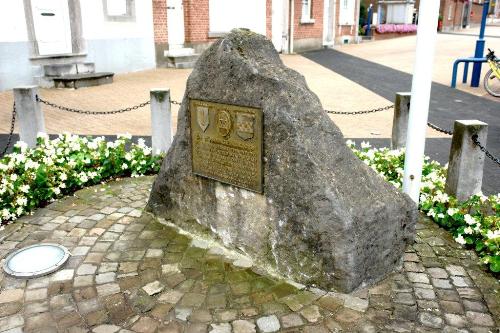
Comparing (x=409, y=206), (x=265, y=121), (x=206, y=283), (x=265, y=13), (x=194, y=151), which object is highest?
(x=265, y=13)

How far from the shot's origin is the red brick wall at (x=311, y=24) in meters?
22.6

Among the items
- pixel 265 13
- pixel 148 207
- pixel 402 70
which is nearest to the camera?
pixel 148 207

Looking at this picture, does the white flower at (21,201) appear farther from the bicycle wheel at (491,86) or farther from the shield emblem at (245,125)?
the bicycle wheel at (491,86)

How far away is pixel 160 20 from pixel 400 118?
11499 mm

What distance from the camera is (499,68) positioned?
38.5ft

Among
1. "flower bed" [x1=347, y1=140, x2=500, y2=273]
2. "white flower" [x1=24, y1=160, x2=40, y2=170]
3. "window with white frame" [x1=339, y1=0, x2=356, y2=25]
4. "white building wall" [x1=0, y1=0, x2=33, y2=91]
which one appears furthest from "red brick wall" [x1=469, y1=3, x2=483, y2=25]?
"white flower" [x1=24, y1=160, x2=40, y2=170]

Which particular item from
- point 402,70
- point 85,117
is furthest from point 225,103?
point 402,70

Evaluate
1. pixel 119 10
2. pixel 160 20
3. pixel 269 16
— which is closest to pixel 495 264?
pixel 119 10

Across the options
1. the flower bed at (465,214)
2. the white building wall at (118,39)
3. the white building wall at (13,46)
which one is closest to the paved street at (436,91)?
the flower bed at (465,214)

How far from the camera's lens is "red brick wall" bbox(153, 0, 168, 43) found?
15508 mm

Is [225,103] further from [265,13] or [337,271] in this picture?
[265,13]

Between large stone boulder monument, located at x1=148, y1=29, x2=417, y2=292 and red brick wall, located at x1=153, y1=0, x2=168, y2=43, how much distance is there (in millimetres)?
12341

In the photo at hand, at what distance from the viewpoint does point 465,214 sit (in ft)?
15.0

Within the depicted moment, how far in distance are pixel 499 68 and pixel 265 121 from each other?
10438 mm
